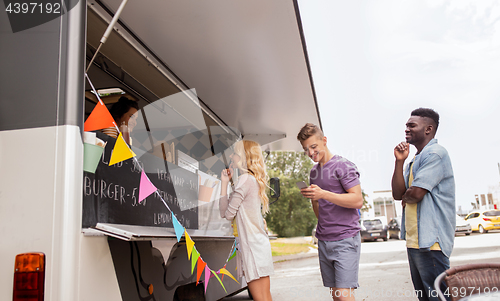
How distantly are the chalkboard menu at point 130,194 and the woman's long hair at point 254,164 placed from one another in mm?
596

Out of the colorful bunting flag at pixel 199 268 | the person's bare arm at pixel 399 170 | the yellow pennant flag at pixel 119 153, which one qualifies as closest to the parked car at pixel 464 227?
the person's bare arm at pixel 399 170

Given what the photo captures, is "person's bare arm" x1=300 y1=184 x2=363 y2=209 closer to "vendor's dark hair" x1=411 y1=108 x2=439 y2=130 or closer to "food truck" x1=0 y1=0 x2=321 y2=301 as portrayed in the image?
"vendor's dark hair" x1=411 y1=108 x2=439 y2=130

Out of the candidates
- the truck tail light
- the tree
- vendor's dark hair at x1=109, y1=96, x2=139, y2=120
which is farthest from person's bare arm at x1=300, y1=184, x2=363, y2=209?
the tree

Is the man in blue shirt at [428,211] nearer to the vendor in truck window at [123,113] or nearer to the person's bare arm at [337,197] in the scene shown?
the person's bare arm at [337,197]

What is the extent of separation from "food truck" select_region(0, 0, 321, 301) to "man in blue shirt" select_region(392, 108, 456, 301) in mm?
1395

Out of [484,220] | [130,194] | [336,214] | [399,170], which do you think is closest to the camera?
[130,194]

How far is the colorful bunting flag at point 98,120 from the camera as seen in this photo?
205 cm

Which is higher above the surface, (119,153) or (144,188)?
(119,153)

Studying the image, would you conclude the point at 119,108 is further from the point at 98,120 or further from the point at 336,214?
the point at 336,214

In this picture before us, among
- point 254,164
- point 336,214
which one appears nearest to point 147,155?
point 254,164

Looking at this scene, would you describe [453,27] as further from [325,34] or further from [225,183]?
[225,183]

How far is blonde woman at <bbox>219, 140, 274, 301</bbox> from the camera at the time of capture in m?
2.88

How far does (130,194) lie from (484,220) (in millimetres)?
22160

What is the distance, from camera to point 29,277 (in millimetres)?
1480
